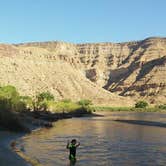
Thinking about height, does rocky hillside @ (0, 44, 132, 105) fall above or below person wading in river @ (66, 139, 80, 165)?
above

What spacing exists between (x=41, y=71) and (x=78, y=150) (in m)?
129

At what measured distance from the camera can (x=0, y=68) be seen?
5512 inches

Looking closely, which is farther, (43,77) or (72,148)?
(43,77)

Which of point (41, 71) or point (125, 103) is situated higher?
point (41, 71)

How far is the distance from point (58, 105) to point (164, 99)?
106m

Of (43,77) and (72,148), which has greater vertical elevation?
(43,77)

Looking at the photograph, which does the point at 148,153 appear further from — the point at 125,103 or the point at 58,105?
the point at 125,103

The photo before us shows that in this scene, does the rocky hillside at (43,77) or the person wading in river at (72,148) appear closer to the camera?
the person wading in river at (72,148)

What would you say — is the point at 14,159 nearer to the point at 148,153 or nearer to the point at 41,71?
the point at 148,153

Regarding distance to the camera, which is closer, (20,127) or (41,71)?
(20,127)

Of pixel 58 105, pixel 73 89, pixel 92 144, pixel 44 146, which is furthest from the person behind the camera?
pixel 73 89

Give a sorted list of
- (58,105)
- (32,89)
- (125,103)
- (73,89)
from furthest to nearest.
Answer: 1. (125,103)
2. (73,89)
3. (32,89)
4. (58,105)

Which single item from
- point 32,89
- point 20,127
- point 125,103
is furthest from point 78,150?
point 125,103

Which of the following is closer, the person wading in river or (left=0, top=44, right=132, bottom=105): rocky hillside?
the person wading in river
